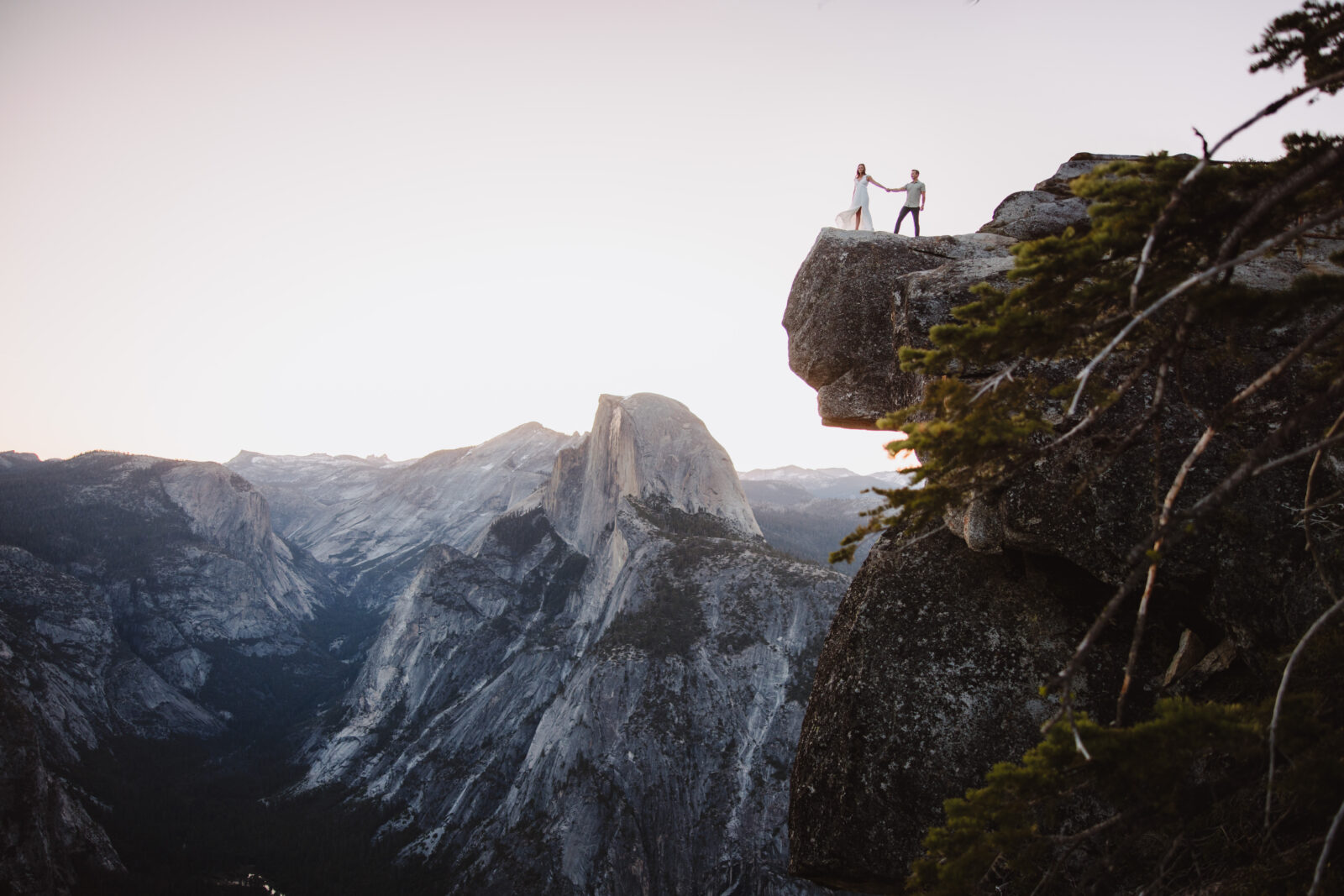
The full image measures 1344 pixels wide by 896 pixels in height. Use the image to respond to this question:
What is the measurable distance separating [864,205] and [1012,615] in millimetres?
11295

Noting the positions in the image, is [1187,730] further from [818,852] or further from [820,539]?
[820,539]

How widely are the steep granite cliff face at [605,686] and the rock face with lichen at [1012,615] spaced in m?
40.1

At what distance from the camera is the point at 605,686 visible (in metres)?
50.5

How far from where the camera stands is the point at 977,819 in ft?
13.1

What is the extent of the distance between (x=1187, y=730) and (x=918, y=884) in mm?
2211

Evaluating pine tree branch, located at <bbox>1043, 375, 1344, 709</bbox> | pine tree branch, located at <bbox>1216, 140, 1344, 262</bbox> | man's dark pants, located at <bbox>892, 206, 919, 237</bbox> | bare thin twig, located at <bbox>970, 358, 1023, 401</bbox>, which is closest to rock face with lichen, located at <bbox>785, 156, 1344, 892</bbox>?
pine tree branch, located at <bbox>1043, 375, 1344, 709</bbox>

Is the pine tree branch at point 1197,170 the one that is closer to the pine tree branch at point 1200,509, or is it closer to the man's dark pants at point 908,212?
the pine tree branch at point 1200,509

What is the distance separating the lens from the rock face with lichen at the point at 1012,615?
6266mm

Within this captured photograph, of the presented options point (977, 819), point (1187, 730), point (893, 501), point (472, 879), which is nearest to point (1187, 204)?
point (893, 501)

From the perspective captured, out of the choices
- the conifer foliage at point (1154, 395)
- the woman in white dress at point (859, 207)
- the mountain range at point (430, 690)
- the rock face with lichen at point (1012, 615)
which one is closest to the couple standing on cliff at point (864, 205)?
the woman in white dress at point (859, 207)

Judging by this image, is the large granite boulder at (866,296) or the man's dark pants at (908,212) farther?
the man's dark pants at (908,212)

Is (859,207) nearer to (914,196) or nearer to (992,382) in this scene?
(914,196)

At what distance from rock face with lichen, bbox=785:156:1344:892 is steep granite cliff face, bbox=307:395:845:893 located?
4010 centimetres

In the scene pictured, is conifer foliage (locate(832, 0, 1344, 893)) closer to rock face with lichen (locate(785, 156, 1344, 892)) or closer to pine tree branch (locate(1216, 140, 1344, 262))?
pine tree branch (locate(1216, 140, 1344, 262))
